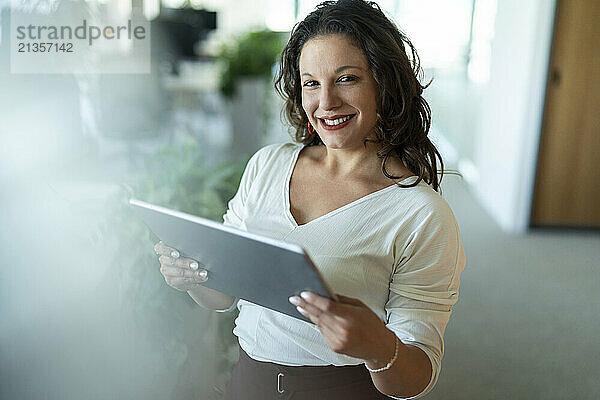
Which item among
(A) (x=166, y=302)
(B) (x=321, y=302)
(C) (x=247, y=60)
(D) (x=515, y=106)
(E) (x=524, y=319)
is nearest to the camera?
(B) (x=321, y=302)

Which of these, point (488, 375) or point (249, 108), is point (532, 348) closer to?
point (488, 375)

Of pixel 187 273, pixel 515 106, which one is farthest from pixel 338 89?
pixel 515 106

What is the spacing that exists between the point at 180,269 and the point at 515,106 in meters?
3.52

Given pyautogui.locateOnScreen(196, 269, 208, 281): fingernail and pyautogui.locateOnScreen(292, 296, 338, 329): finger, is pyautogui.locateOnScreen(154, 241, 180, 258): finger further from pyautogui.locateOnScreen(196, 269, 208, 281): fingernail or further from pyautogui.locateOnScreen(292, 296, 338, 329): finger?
pyautogui.locateOnScreen(292, 296, 338, 329): finger

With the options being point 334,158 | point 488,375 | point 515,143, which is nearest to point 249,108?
point 515,143

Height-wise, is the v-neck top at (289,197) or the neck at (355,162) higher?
the neck at (355,162)

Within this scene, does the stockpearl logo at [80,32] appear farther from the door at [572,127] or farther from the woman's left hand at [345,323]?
the door at [572,127]

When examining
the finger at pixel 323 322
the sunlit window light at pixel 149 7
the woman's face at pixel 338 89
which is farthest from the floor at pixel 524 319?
the sunlit window light at pixel 149 7

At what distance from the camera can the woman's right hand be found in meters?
1.10

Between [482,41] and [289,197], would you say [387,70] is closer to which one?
[289,197]

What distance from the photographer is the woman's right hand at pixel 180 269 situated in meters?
1.10

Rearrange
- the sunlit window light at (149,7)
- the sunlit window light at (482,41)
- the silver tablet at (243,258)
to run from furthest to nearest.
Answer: the sunlit window light at (482,41), the sunlit window light at (149,7), the silver tablet at (243,258)

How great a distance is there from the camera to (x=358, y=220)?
1097mm

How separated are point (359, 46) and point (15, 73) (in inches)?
42.6
